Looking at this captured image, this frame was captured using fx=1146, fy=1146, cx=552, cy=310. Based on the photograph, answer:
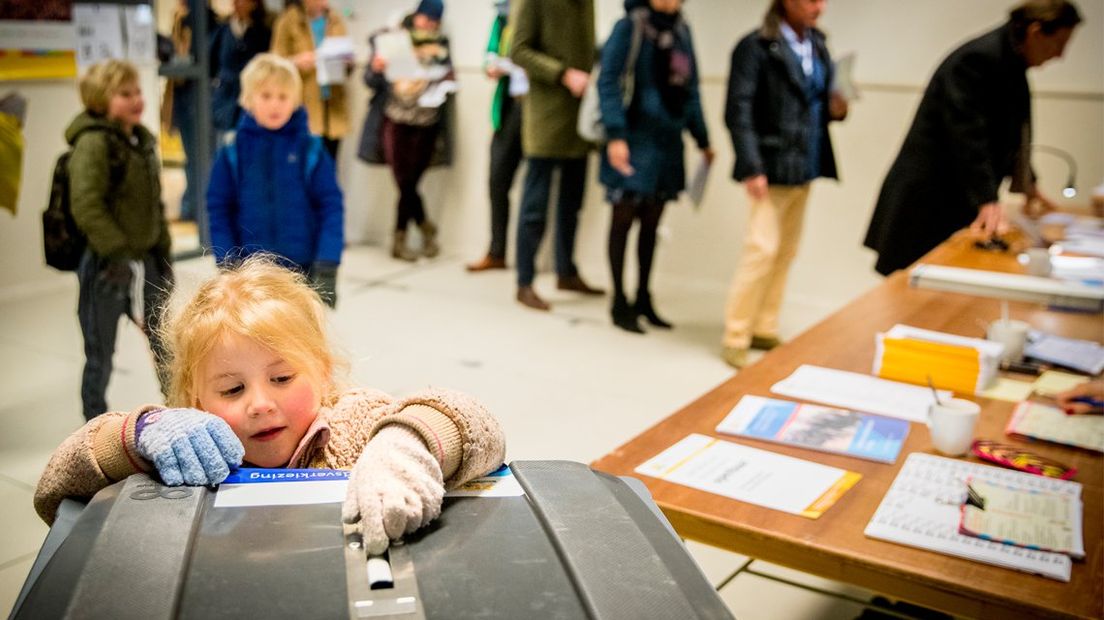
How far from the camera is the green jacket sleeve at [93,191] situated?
9.18ft

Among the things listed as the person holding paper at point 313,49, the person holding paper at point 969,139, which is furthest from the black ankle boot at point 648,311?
the person holding paper at point 313,49

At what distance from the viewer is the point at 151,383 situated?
12.0ft

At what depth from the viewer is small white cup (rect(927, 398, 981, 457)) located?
177 cm

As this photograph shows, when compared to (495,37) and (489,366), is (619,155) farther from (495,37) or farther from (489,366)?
(495,37)

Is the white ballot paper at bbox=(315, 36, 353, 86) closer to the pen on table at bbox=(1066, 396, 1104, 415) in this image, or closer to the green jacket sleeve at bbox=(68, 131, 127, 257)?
the green jacket sleeve at bbox=(68, 131, 127, 257)

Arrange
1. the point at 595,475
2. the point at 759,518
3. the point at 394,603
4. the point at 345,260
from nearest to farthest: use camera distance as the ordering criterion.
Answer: the point at 394,603
the point at 595,475
the point at 759,518
the point at 345,260

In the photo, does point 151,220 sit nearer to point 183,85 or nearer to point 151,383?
point 151,383

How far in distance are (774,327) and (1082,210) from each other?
3.95 ft

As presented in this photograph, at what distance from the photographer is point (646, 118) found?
14.2 feet

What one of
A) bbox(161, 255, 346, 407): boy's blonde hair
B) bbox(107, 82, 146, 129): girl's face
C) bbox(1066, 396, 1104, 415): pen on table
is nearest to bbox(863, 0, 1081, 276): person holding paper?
bbox(1066, 396, 1104, 415): pen on table

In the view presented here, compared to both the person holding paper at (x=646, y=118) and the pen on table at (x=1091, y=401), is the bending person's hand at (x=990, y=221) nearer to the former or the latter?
the person holding paper at (x=646, y=118)

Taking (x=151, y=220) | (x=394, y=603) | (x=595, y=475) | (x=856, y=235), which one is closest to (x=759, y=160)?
(x=856, y=235)

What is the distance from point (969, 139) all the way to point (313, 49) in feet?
10.7

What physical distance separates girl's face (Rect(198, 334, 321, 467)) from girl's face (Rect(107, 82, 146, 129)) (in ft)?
5.98
